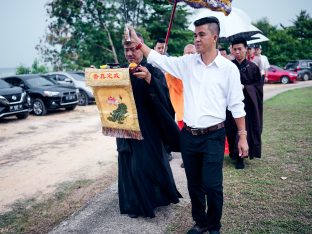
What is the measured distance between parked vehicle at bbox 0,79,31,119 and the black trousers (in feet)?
29.6

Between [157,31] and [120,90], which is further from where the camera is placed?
[157,31]

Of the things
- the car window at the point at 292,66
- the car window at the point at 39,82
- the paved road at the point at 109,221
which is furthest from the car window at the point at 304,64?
the paved road at the point at 109,221

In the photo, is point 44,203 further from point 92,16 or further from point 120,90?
point 92,16

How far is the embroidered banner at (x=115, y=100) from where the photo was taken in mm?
3197

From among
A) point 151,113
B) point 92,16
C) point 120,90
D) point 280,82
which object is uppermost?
point 92,16

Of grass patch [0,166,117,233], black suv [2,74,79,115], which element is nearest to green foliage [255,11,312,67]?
black suv [2,74,79,115]

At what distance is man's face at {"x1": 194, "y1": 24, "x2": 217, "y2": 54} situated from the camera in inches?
117

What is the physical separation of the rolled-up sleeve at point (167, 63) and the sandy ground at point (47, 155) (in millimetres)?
2688

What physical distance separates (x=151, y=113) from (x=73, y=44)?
24.9m

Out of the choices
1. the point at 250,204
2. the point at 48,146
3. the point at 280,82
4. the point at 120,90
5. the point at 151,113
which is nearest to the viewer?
the point at 120,90

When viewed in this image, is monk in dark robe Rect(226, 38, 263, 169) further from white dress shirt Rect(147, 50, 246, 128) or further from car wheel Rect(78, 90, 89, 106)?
car wheel Rect(78, 90, 89, 106)

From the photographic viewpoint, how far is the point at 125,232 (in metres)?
3.41

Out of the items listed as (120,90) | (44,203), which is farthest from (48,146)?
(120,90)

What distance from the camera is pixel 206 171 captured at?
3.03 metres
